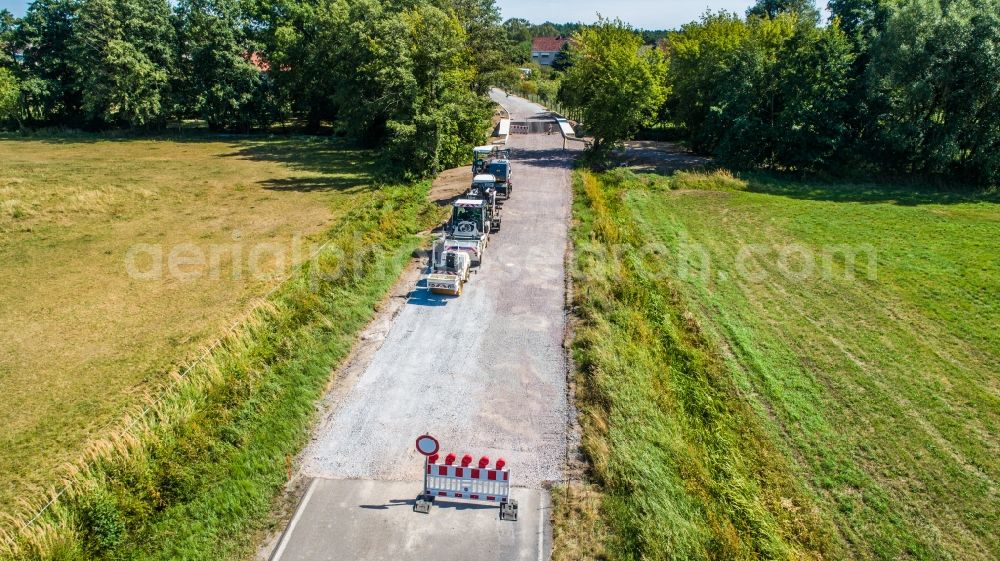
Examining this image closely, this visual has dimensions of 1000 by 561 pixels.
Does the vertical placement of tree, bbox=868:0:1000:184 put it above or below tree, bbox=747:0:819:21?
below

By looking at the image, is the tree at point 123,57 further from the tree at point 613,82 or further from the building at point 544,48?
the building at point 544,48

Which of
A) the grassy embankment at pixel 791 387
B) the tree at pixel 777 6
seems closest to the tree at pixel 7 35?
the grassy embankment at pixel 791 387

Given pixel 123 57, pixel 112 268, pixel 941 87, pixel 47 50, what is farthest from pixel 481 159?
pixel 47 50

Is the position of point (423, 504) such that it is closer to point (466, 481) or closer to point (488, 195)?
point (466, 481)

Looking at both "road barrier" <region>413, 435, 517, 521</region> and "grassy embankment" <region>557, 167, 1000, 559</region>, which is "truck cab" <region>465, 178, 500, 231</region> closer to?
"grassy embankment" <region>557, 167, 1000, 559</region>

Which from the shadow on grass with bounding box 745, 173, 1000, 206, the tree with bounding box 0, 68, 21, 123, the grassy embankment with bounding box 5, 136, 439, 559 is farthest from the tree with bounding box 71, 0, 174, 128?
the shadow on grass with bounding box 745, 173, 1000, 206

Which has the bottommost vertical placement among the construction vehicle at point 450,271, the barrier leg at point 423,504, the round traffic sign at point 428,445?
the barrier leg at point 423,504
